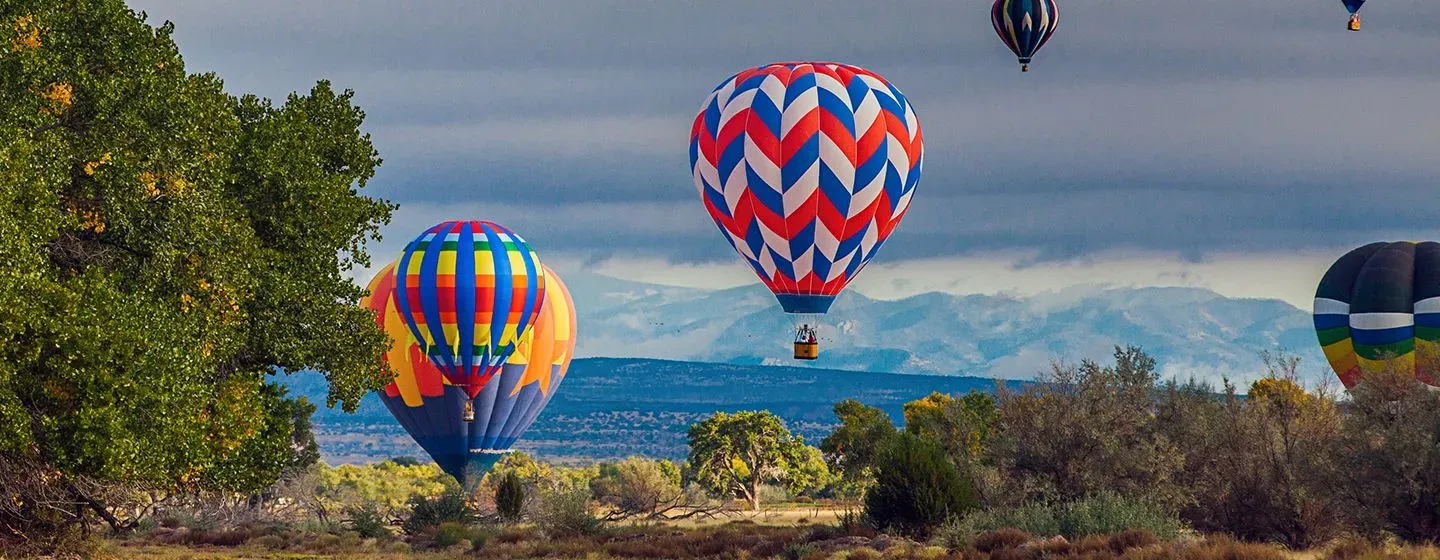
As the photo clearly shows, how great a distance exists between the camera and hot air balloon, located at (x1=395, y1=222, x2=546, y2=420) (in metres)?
85.6

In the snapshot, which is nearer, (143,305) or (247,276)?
(143,305)

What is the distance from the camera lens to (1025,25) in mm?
73812

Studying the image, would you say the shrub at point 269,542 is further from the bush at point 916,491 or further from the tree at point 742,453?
the tree at point 742,453

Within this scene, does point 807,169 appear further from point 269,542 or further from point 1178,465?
point 269,542

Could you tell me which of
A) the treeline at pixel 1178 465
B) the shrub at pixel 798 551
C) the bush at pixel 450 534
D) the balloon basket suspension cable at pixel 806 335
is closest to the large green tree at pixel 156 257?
the shrub at pixel 798 551

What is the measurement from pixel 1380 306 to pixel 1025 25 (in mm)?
34820

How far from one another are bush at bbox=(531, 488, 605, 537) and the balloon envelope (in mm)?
21413

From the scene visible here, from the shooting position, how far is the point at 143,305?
34.6 m

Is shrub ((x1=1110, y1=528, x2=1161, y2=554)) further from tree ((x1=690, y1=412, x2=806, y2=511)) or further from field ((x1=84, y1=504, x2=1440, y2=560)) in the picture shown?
tree ((x1=690, y1=412, x2=806, y2=511))

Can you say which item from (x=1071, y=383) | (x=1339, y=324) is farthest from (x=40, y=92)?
(x=1339, y=324)

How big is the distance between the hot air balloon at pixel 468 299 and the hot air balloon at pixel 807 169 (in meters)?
16.0

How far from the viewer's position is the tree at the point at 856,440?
9338cm

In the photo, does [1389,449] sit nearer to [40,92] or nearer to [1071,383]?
[1071,383]

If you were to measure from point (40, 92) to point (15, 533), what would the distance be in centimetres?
954
